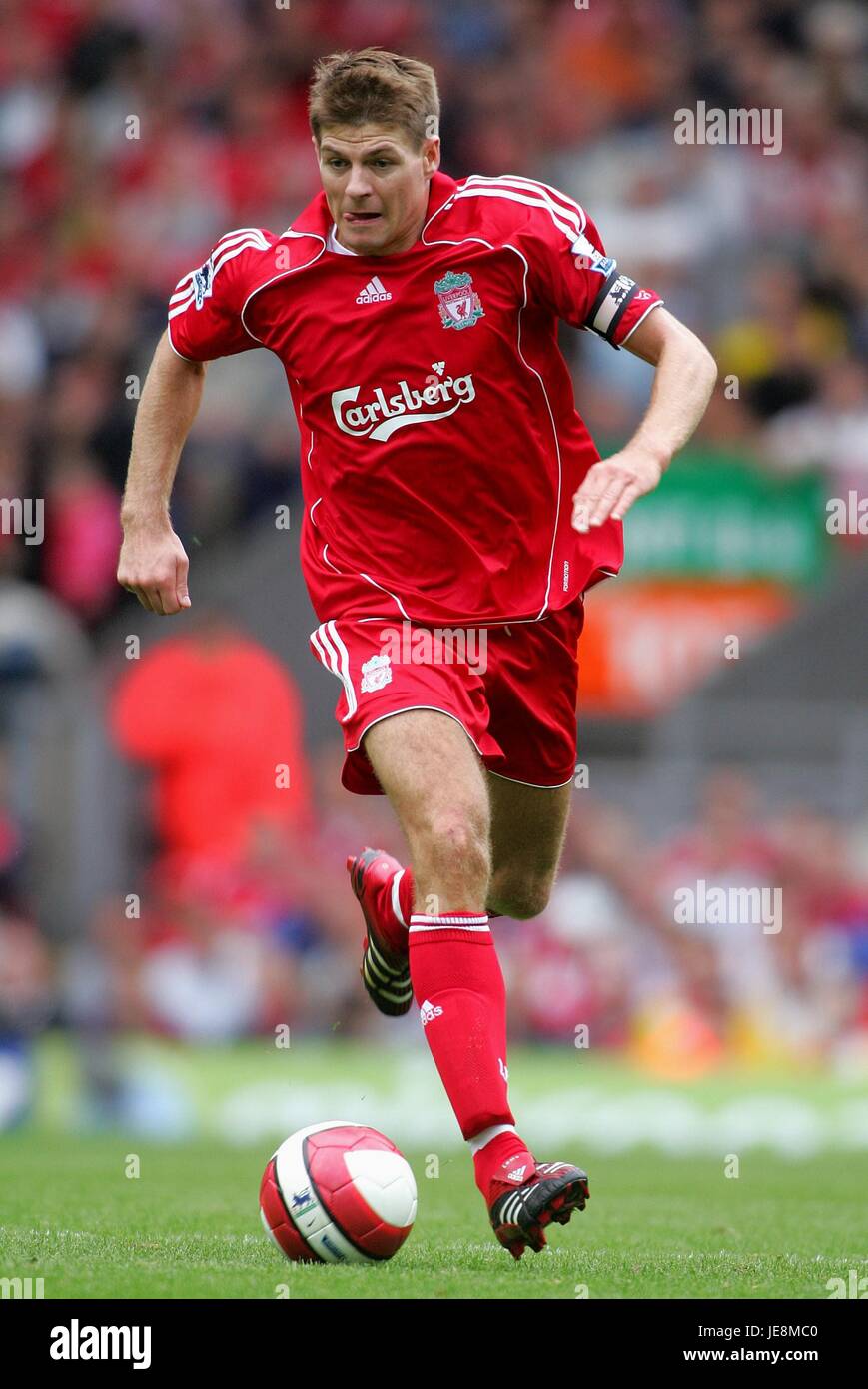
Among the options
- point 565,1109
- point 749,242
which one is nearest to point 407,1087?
point 565,1109

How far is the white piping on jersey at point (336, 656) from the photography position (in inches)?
221

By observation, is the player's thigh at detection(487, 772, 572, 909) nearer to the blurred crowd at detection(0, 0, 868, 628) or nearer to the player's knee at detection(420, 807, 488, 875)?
the player's knee at detection(420, 807, 488, 875)

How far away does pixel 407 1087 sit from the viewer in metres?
11.2

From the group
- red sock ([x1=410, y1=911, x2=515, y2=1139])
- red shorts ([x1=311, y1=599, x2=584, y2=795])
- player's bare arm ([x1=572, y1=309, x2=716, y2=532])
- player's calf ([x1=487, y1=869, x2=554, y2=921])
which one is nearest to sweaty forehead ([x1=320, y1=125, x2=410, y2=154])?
player's bare arm ([x1=572, y1=309, x2=716, y2=532])

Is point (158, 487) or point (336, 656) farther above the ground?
point (158, 487)

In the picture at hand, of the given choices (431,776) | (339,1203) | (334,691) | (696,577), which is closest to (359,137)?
(431,776)

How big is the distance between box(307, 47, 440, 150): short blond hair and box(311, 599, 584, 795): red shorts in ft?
4.25

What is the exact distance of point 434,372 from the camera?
5.80 m

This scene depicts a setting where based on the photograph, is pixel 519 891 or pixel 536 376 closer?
pixel 536 376

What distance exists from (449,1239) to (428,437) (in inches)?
85.1

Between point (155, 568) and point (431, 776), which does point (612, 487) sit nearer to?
point (431, 776)

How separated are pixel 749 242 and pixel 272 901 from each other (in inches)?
249

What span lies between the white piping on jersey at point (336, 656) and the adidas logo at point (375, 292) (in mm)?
868

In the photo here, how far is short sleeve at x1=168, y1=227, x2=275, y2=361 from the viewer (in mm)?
5906
